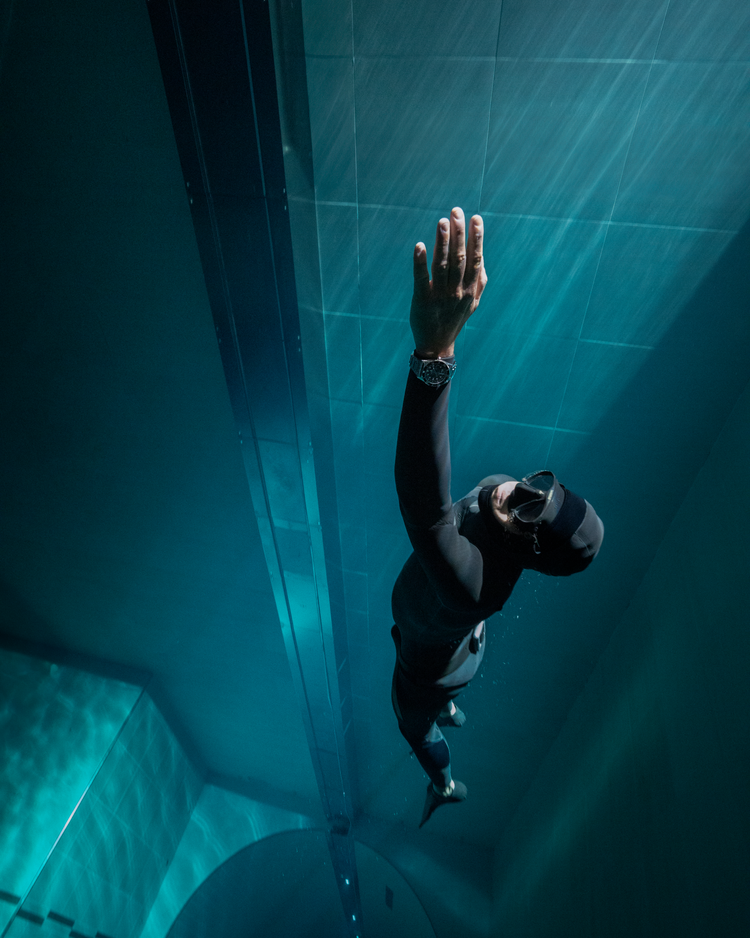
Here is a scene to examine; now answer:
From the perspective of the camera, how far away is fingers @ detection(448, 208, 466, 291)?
2.65 ft

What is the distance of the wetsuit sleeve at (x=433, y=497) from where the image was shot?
3.37 ft

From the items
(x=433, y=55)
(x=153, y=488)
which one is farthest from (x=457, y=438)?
(x=153, y=488)

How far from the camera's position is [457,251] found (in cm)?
84

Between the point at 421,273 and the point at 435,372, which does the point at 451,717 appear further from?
the point at 421,273

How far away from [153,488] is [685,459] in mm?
1988

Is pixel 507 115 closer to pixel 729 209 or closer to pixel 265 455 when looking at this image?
pixel 729 209

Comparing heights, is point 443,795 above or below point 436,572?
below

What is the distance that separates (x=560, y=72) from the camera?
1.17m

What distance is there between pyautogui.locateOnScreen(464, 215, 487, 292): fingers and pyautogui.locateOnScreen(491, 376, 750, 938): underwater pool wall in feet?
3.38

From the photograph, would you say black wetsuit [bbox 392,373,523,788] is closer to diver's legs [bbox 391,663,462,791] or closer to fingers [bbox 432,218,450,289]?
diver's legs [bbox 391,663,462,791]

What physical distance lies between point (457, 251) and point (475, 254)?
3 cm

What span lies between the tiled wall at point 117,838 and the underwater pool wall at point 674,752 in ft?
8.26

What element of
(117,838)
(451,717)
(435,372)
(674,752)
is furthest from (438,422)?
(117,838)

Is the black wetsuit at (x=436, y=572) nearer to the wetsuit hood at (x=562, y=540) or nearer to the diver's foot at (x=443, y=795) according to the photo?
the wetsuit hood at (x=562, y=540)
